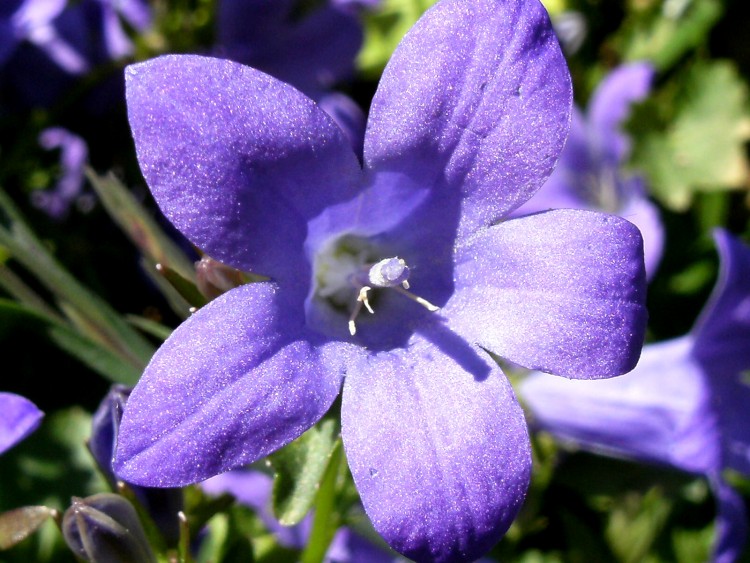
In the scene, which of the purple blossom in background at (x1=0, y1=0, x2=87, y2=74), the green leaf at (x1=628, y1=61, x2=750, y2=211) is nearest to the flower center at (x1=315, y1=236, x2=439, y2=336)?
the purple blossom in background at (x1=0, y1=0, x2=87, y2=74)

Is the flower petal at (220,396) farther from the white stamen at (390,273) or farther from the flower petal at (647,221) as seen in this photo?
the flower petal at (647,221)

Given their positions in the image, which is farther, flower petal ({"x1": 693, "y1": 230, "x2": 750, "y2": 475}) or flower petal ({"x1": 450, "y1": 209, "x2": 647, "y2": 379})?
flower petal ({"x1": 693, "y1": 230, "x2": 750, "y2": 475})

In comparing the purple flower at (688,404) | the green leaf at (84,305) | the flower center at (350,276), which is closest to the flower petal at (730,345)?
the purple flower at (688,404)

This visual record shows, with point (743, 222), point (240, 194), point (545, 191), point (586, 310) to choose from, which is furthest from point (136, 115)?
point (743, 222)

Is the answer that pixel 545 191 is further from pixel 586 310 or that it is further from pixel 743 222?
pixel 586 310

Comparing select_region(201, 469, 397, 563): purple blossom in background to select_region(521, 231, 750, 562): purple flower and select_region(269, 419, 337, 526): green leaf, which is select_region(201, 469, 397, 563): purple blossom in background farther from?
select_region(269, 419, 337, 526): green leaf

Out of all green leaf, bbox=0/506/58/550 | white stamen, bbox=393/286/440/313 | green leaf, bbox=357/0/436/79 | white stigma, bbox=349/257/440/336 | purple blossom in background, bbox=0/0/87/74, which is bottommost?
green leaf, bbox=357/0/436/79

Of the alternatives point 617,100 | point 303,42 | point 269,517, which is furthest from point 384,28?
point 269,517

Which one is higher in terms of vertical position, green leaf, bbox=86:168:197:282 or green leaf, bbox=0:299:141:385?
green leaf, bbox=86:168:197:282
